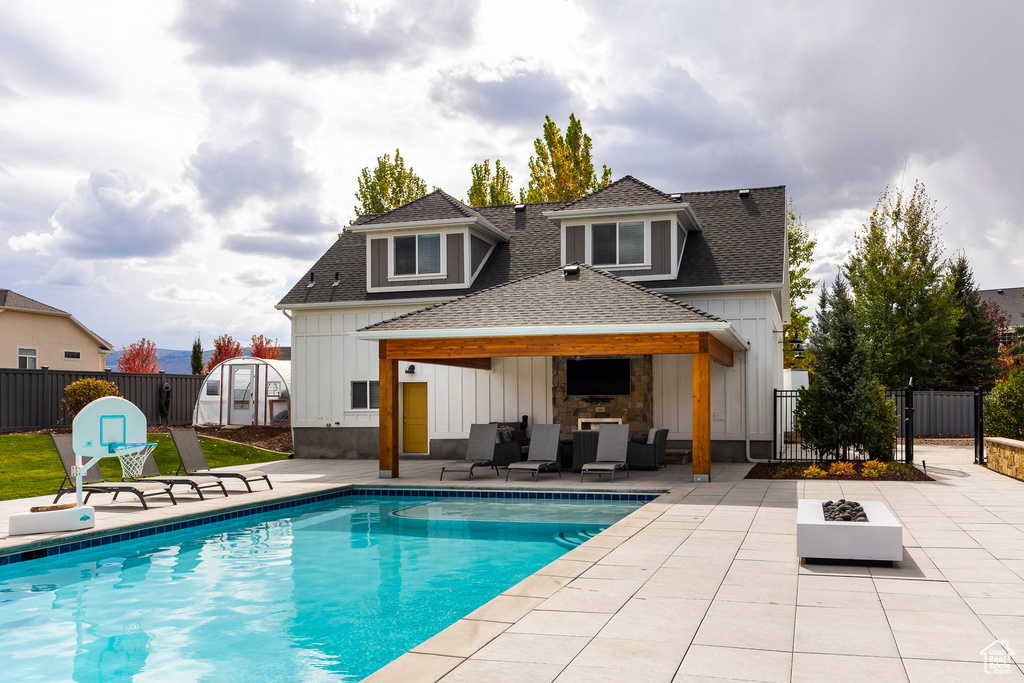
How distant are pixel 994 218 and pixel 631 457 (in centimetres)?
1474

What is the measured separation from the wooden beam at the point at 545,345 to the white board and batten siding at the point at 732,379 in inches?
194

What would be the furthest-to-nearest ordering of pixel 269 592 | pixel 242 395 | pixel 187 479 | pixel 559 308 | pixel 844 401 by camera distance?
1. pixel 242 395
2. pixel 844 401
3. pixel 559 308
4. pixel 187 479
5. pixel 269 592

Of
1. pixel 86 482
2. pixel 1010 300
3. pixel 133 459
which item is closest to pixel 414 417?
pixel 133 459

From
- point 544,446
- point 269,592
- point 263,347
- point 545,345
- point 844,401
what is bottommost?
point 269,592

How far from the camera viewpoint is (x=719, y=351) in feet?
50.1

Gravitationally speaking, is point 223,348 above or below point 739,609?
above

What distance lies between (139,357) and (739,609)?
54611mm

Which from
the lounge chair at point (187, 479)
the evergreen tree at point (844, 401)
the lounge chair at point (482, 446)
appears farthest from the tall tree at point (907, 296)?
the lounge chair at point (187, 479)

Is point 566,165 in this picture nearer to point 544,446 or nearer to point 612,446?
point 544,446

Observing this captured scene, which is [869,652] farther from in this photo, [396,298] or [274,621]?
[396,298]

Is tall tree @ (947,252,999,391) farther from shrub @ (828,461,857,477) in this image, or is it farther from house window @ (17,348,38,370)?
house window @ (17,348,38,370)

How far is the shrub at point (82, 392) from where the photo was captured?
2106 centimetres

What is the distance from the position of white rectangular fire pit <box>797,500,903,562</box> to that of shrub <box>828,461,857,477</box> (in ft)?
26.0

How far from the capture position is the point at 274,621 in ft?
22.0
